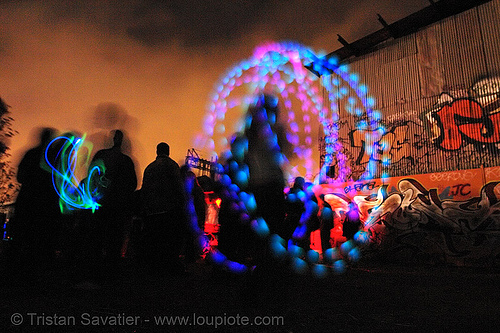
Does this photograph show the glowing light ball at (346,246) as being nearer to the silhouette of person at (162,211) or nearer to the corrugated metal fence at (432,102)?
the silhouette of person at (162,211)

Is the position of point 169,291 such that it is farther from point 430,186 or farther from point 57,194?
point 430,186

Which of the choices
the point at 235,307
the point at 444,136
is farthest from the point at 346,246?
the point at 444,136

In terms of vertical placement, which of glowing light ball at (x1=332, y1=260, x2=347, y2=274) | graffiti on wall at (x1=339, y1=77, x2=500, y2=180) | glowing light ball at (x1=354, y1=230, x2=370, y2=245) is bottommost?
glowing light ball at (x1=332, y1=260, x2=347, y2=274)

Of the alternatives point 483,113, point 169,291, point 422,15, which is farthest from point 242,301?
point 422,15

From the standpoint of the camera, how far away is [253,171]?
10.8ft

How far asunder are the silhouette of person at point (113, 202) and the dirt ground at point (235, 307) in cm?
34

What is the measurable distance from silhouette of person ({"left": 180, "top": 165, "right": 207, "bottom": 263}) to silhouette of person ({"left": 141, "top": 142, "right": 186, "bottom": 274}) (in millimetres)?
457

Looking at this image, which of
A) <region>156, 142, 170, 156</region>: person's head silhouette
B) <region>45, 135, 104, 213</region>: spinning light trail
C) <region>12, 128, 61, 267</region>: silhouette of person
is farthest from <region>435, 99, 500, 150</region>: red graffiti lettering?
<region>12, 128, 61, 267</region>: silhouette of person

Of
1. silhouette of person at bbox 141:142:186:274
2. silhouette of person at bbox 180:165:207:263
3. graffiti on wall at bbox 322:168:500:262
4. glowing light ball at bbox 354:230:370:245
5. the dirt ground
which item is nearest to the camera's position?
the dirt ground

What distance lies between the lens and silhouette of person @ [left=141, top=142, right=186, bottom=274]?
4.45 meters

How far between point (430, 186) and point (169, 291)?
10.9 meters

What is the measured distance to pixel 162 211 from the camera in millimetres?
4398

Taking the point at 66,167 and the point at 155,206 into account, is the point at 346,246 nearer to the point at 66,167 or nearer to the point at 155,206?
the point at 155,206

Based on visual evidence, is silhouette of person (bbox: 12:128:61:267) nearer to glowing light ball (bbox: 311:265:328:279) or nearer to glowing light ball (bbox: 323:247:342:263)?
glowing light ball (bbox: 311:265:328:279)
